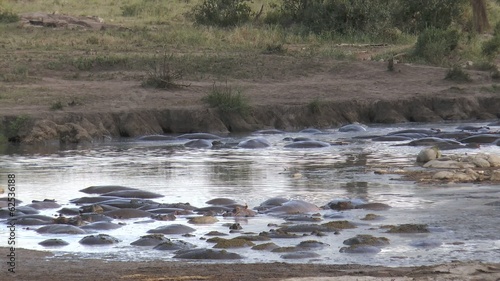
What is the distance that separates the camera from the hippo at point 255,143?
17.9 m

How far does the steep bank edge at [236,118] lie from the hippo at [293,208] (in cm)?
751

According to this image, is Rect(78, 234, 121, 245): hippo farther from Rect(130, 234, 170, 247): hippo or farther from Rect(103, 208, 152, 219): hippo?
Rect(103, 208, 152, 219): hippo

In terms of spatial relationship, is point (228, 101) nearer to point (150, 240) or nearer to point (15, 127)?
point (15, 127)

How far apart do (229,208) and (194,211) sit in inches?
15.5

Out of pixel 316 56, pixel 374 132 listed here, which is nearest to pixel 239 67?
pixel 316 56

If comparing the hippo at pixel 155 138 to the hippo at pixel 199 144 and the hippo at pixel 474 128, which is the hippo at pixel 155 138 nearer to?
the hippo at pixel 199 144

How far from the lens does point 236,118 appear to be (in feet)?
66.6

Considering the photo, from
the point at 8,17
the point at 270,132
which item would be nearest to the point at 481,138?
the point at 270,132

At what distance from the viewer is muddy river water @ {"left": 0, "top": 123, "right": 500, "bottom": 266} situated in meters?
9.60

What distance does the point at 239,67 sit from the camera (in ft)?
77.3

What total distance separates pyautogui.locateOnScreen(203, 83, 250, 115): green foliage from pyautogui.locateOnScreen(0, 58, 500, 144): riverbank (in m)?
0.12

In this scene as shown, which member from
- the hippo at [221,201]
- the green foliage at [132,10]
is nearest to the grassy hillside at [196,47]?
the green foliage at [132,10]

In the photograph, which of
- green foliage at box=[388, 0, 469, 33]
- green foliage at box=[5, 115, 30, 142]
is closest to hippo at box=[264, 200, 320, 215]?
green foliage at box=[5, 115, 30, 142]

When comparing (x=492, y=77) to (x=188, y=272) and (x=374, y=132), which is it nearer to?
(x=374, y=132)
